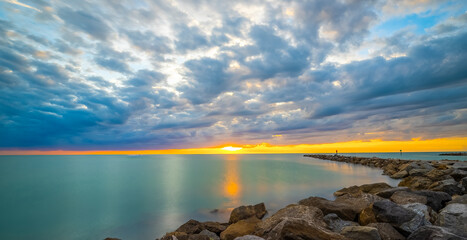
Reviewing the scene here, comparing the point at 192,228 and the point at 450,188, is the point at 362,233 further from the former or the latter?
the point at 450,188

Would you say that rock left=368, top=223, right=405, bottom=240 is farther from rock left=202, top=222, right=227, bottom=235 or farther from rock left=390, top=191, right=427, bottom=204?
rock left=202, top=222, right=227, bottom=235

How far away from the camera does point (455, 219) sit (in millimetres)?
6547

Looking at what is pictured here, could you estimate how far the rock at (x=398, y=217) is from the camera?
6203mm

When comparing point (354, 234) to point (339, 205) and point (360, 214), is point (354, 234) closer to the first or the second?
point (360, 214)

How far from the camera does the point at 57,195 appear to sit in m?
22.8

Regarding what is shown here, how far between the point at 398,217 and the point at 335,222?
6.81 feet

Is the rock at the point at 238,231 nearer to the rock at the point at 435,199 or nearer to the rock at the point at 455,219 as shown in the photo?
the rock at the point at 455,219

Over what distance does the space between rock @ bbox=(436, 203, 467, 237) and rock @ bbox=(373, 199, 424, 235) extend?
897 millimetres

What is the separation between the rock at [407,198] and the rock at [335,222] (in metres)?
3.50

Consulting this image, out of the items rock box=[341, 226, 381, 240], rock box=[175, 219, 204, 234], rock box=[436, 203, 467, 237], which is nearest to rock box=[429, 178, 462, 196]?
rock box=[436, 203, 467, 237]

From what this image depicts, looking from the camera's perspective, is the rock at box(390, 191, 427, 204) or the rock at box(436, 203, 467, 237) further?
the rock at box(390, 191, 427, 204)

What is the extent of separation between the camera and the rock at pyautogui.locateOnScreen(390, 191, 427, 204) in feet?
30.8

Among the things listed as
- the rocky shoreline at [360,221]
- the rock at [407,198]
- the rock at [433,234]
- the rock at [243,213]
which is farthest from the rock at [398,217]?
the rock at [243,213]

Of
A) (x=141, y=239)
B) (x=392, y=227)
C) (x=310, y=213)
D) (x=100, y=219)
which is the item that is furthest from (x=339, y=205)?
(x=100, y=219)
